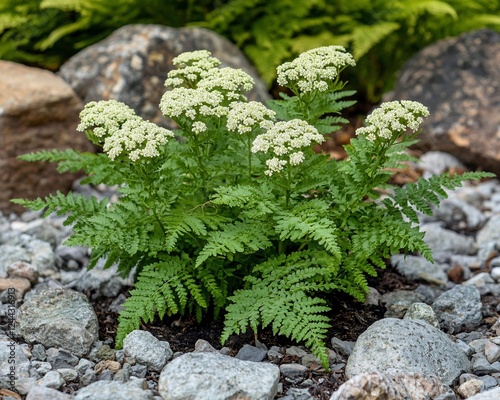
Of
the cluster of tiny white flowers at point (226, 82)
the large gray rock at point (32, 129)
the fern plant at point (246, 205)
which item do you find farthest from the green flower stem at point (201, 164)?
the large gray rock at point (32, 129)

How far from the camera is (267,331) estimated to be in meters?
3.26

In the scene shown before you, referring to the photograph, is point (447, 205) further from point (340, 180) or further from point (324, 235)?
point (324, 235)

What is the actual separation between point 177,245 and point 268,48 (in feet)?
11.2

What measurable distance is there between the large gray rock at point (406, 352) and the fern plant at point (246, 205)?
183mm

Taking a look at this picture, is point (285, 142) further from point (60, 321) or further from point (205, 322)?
point (60, 321)

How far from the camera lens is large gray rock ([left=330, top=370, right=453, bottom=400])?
8.48ft

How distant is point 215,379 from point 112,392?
1.18ft

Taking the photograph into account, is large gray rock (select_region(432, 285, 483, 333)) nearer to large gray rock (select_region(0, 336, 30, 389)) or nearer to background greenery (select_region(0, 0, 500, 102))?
large gray rock (select_region(0, 336, 30, 389))

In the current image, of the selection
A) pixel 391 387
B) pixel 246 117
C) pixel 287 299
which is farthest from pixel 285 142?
pixel 391 387

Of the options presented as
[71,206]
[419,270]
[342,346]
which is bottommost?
[419,270]

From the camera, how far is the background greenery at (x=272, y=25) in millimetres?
6145

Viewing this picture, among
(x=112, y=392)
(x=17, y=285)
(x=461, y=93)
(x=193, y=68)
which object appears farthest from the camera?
(x=461, y=93)

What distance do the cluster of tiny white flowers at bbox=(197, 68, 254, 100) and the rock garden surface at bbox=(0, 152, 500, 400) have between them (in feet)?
3.33

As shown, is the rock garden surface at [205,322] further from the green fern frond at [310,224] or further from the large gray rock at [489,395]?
the green fern frond at [310,224]
